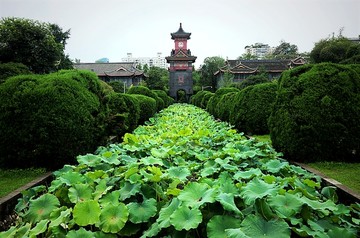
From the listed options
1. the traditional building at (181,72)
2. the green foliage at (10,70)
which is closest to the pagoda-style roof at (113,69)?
the traditional building at (181,72)

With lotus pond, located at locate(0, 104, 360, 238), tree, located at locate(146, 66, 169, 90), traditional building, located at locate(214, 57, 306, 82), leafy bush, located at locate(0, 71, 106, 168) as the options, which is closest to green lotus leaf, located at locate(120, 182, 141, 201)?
lotus pond, located at locate(0, 104, 360, 238)

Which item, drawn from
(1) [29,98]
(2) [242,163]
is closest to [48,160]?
(1) [29,98]

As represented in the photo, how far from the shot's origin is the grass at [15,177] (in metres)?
3.81

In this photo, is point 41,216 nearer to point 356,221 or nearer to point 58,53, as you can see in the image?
point 356,221

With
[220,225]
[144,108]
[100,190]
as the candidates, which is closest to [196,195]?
[220,225]

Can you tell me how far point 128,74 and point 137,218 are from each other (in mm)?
45876

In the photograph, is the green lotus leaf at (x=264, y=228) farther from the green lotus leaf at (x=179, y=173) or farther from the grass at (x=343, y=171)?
the grass at (x=343, y=171)

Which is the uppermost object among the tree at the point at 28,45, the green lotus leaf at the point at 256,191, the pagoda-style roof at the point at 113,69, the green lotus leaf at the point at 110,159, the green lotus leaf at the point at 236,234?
the tree at the point at 28,45

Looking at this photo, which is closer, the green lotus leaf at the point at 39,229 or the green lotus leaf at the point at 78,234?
the green lotus leaf at the point at 78,234

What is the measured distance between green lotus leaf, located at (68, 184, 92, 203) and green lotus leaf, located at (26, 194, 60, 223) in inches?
6.4

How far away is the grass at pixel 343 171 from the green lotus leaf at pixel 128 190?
2335 millimetres

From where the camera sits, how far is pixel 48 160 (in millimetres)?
4879

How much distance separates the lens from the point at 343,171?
4418 millimetres

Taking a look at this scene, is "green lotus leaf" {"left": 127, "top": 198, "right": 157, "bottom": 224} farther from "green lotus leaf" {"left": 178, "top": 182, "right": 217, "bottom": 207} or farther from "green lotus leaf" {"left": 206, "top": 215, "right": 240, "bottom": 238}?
"green lotus leaf" {"left": 206, "top": 215, "right": 240, "bottom": 238}
